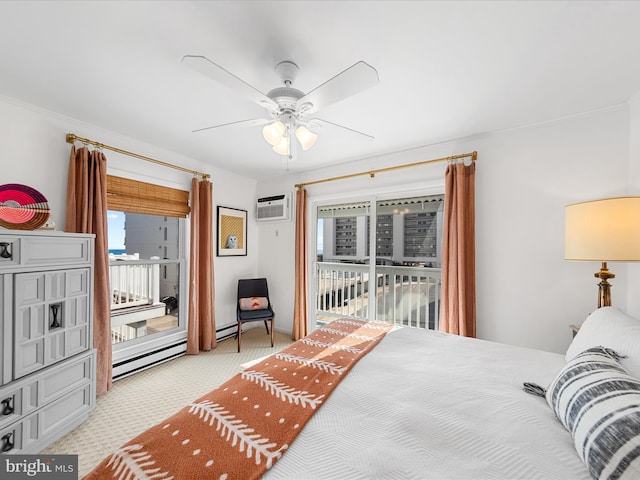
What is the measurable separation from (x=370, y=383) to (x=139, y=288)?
10.3 ft

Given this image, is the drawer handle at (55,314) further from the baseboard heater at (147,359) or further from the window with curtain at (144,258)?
the baseboard heater at (147,359)

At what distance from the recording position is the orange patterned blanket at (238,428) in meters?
0.79

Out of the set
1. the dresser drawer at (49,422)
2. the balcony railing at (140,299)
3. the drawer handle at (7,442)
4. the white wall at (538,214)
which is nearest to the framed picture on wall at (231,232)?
the balcony railing at (140,299)

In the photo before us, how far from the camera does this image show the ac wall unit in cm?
408

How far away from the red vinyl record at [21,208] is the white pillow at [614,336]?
3.43 meters

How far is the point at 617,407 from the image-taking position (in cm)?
78

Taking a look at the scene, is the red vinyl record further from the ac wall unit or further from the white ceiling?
the ac wall unit

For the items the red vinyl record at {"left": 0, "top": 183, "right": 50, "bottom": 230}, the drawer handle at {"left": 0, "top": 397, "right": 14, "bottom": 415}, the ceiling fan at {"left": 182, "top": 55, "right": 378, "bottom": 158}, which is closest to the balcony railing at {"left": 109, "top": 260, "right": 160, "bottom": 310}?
the red vinyl record at {"left": 0, "top": 183, "right": 50, "bottom": 230}

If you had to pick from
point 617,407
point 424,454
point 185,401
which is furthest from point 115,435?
point 617,407

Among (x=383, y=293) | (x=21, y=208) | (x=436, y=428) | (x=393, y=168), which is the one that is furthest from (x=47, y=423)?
(x=393, y=168)

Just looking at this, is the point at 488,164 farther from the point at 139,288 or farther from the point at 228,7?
the point at 139,288

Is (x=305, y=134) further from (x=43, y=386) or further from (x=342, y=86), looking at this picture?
(x=43, y=386)

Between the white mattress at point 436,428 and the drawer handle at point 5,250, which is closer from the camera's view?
the white mattress at point 436,428

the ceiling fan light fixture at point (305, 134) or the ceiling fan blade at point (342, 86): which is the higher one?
the ceiling fan blade at point (342, 86)
